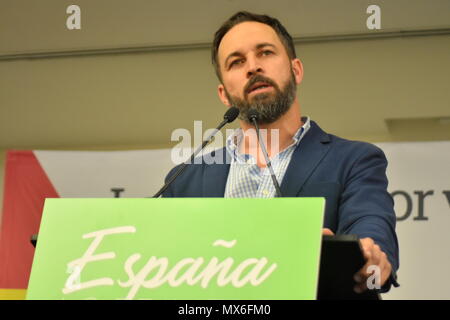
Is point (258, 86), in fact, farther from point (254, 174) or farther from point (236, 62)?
point (254, 174)

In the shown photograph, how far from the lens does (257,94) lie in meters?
2.13

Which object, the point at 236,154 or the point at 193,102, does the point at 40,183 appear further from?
the point at 236,154

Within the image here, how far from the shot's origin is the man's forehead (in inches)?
86.2

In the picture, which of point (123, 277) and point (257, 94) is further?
point (257, 94)

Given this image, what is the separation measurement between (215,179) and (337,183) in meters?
0.34

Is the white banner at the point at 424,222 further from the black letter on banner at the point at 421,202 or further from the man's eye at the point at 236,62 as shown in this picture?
Result: the man's eye at the point at 236,62

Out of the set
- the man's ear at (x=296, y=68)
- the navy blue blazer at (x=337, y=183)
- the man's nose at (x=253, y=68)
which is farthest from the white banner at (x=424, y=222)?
the man's nose at (x=253, y=68)

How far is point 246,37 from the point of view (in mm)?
2203

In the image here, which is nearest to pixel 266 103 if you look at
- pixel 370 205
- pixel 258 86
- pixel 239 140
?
pixel 258 86

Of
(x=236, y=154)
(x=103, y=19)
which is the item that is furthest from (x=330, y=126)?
(x=236, y=154)

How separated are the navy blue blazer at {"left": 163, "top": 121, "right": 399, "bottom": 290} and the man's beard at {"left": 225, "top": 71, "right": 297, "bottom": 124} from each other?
0.10 meters

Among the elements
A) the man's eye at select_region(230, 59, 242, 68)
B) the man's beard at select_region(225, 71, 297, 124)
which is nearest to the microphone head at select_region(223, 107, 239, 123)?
the man's beard at select_region(225, 71, 297, 124)

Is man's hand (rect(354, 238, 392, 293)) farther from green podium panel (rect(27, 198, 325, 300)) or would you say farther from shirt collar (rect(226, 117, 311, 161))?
shirt collar (rect(226, 117, 311, 161))
